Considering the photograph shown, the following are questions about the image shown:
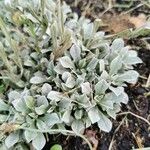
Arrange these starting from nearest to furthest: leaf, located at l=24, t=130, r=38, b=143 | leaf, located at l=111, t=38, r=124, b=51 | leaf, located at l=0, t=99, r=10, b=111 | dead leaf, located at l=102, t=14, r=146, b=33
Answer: leaf, located at l=24, t=130, r=38, b=143
leaf, located at l=0, t=99, r=10, b=111
leaf, located at l=111, t=38, r=124, b=51
dead leaf, located at l=102, t=14, r=146, b=33

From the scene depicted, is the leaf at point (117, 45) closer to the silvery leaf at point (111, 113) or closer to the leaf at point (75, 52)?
the leaf at point (75, 52)

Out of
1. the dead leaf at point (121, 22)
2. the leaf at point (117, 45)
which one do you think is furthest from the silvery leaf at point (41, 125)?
the dead leaf at point (121, 22)

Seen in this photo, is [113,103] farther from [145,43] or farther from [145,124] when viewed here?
[145,43]

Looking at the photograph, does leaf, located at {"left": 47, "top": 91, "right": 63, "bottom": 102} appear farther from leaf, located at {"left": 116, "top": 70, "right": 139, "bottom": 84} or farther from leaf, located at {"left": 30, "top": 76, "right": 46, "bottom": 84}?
leaf, located at {"left": 116, "top": 70, "right": 139, "bottom": 84}

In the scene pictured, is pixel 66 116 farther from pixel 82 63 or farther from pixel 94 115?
pixel 82 63

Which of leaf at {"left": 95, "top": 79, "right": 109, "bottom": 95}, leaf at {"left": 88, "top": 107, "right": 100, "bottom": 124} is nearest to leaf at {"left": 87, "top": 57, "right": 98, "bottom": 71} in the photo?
leaf at {"left": 95, "top": 79, "right": 109, "bottom": 95}

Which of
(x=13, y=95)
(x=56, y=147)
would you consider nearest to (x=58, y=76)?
(x=13, y=95)
